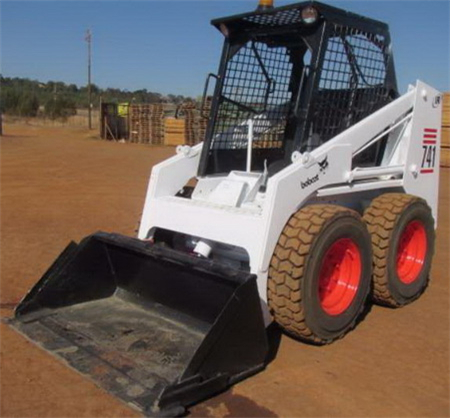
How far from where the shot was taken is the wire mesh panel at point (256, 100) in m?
5.18

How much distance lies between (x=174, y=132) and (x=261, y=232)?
23639mm

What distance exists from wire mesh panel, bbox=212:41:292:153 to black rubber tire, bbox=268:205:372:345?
54.8 inches

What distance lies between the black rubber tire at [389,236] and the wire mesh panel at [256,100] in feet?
3.81

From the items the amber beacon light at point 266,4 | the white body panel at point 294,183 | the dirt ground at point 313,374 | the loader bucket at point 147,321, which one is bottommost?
the dirt ground at point 313,374

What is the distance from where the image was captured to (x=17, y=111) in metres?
52.9

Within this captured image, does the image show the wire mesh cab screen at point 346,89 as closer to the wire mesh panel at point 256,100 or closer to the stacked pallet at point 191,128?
the wire mesh panel at point 256,100

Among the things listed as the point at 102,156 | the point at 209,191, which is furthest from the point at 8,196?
the point at 102,156

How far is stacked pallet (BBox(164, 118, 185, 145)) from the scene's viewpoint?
26.5m

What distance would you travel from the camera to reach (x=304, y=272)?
3850 mm

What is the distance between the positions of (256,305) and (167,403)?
810 millimetres

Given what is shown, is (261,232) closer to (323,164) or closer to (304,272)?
(304,272)

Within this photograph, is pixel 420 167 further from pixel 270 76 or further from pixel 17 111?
pixel 17 111

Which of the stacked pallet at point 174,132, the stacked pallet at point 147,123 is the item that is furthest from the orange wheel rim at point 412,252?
the stacked pallet at point 147,123

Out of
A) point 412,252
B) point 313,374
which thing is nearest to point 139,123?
point 412,252
